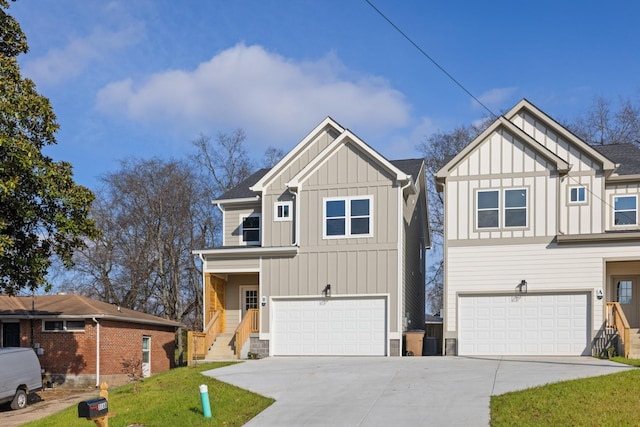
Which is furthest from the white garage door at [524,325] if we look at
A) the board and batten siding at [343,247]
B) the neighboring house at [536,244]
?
the board and batten siding at [343,247]

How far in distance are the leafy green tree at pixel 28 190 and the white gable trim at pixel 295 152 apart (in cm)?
761

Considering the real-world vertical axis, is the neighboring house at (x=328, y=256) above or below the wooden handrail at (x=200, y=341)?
above

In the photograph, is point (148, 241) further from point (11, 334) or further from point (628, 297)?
point (628, 297)

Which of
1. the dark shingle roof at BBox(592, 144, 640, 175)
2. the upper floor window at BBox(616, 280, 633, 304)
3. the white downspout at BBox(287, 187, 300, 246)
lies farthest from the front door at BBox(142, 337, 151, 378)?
the dark shingle roof at BBox(592, 144, 640, 175)

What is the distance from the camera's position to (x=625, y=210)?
21.2 meters

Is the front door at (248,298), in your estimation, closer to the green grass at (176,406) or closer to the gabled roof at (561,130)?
the green grass at (176,406)

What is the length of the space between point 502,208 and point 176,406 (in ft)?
40.1

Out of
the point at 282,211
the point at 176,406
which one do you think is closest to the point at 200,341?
the point at 282,211

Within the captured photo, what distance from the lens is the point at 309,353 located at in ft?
70.8

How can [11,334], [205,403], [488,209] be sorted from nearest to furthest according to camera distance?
[205,403]
[488,209]
[11,334]

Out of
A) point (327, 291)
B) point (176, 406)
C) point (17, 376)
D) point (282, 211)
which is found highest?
point (282, 211)

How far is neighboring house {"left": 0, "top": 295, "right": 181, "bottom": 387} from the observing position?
23438 millimetres

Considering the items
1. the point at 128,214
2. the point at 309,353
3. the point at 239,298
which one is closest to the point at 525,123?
the point at 309,353

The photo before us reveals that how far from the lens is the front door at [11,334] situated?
2434 centimetres
